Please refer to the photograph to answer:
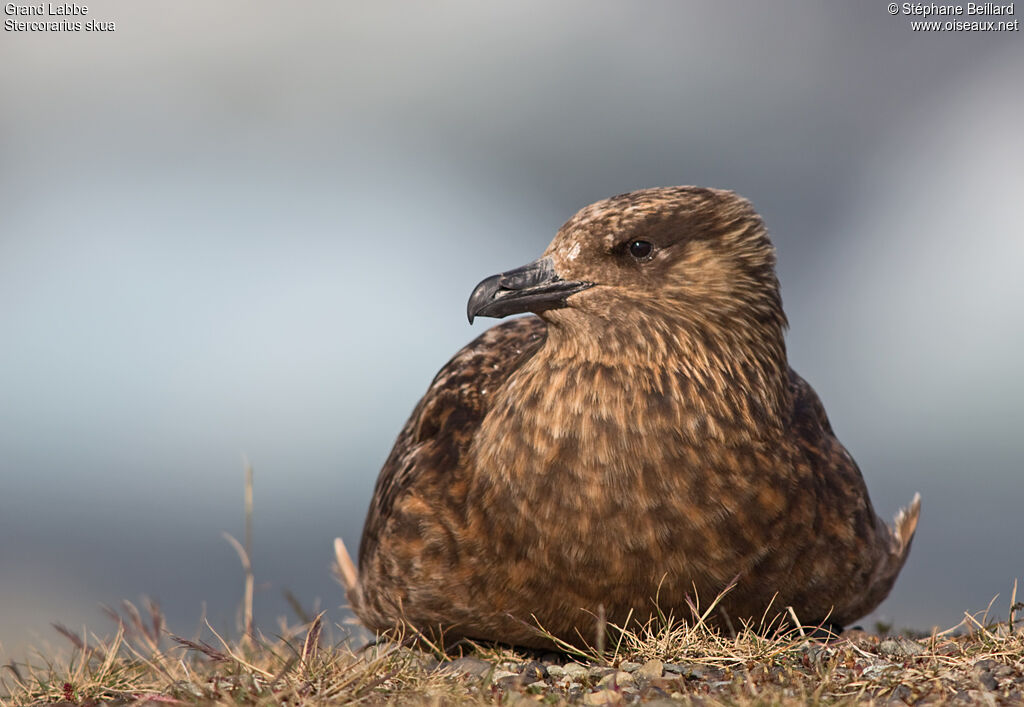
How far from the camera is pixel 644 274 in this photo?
4.68 metres

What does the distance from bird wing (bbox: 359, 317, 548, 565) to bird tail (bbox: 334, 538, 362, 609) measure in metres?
0.24

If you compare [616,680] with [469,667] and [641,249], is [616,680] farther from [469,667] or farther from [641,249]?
[641,249]

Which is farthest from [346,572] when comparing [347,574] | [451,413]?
[451,413]

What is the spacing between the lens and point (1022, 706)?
358 cm

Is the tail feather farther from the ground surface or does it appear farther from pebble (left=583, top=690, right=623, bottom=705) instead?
pebble (left=583, top=690, right=623, bottom=705)

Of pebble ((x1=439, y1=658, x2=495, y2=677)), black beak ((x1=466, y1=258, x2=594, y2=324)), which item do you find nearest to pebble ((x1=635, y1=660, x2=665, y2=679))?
pebble ((x1=439, y1=658, x2=495, y2=677))

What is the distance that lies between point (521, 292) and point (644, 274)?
513mm

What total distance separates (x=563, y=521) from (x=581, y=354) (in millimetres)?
672

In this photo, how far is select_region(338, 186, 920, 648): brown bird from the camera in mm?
4449

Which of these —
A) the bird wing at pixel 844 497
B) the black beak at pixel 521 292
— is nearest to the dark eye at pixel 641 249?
the black beak at pixel 521 292

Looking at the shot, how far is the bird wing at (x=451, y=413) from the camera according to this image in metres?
5.13

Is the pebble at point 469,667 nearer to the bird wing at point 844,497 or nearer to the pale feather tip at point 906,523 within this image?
the bird wing at point 844,497

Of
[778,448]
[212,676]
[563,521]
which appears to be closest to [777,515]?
[778,448]

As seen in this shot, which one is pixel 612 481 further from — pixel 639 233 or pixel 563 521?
pixel 639 233
